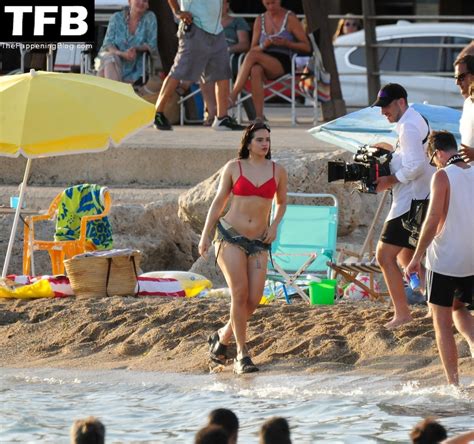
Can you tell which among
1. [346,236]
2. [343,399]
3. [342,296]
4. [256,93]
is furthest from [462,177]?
[256,93]

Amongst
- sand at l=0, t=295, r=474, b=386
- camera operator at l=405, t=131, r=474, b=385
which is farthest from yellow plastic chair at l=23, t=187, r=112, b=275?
camera operator at l=405, t=131, r=474, b=385

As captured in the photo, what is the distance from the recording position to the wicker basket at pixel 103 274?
12.1 meters

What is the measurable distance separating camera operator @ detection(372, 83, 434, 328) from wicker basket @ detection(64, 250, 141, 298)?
8.51 feet

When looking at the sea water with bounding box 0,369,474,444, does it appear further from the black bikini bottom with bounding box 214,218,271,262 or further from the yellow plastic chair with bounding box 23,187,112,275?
the yellow plastic chair with bounding box 23,187,112,275

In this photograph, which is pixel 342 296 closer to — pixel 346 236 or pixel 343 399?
pixel 346 236

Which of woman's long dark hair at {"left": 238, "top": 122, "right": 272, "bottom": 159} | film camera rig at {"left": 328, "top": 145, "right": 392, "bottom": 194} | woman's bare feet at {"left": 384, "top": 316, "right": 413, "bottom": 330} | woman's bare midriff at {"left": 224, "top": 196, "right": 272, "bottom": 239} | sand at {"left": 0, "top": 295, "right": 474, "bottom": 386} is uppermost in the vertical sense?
woman's long dark hair at {"left": 238, "top": 122, "right": 272, "bottom": 159}

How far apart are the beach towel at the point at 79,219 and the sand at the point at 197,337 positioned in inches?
39.5

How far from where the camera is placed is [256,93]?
54.1 feet

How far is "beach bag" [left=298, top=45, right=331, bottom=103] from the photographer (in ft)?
56.4

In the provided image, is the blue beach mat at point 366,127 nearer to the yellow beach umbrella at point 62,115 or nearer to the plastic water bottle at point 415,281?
the yellow beach umbrella at point 62,115

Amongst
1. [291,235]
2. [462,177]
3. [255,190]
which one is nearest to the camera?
[462,177]

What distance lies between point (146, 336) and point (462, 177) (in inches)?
129

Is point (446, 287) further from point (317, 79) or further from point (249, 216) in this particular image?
point (317, 79)

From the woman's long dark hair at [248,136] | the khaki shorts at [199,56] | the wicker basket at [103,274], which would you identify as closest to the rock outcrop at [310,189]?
the khaki shorts at [199,56]
